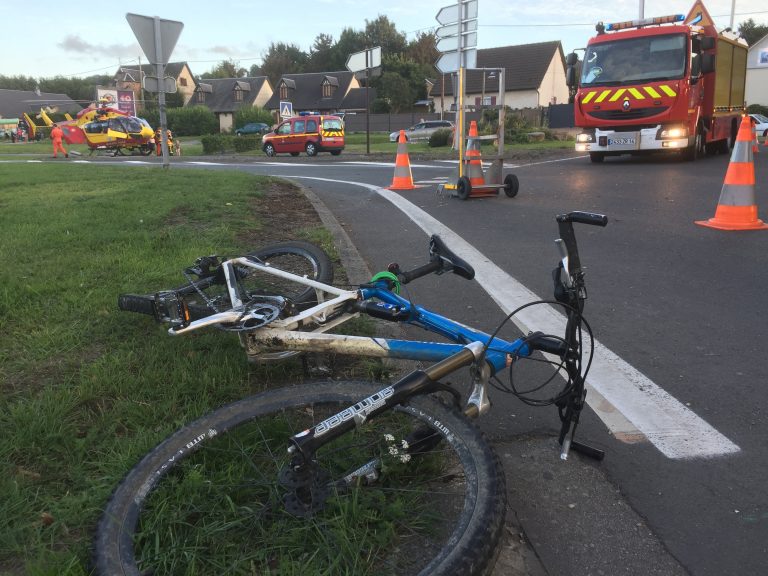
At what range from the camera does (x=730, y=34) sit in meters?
17.7

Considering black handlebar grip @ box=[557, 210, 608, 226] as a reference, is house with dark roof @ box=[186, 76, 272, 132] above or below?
above

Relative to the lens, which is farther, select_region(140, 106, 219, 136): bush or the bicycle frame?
select_region(140, 106, 219, 136): bush

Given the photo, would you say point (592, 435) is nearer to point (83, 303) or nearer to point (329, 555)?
point (329, 555)

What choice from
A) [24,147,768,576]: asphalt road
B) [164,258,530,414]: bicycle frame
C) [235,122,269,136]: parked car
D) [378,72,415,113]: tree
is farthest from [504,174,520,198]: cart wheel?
[378,72,415,113]: tree

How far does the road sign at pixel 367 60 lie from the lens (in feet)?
78.2

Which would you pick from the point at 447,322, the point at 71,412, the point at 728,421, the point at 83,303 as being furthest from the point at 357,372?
the point at 83,303

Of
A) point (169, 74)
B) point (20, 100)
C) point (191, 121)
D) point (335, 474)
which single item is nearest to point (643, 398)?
point (335, 474)

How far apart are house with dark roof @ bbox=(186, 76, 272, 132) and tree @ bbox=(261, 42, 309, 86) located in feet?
49.5

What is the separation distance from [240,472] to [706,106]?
56.6 feet

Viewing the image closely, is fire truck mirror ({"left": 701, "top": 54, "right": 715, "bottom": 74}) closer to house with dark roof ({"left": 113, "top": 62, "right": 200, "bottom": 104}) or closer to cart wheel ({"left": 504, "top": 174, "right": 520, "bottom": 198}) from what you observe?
cart wheel ({"left": 504, "top": 174, "right": 520, "bottom": 198})

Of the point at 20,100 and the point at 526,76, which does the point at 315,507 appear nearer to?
the point at 526,76

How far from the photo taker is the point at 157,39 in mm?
11570

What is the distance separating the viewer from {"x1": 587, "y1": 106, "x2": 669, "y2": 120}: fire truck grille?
14612mm

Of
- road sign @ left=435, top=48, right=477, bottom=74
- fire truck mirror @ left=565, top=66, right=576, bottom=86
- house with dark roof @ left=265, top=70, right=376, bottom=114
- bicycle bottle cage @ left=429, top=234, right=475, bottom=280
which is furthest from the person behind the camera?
house with dark roof @ left=265, top=70, right=376, bottom=114
